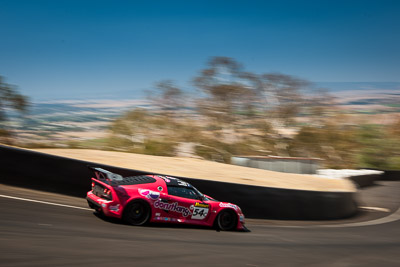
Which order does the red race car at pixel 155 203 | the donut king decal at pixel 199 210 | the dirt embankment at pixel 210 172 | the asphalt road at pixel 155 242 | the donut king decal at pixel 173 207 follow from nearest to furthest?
the asphalt road at pixel 155 242
the red race car at pixel 155 203
the donut king decal at pixel 173 207
the donut king decal at pixel 199 210
the dirt embankment at pixel 210 172

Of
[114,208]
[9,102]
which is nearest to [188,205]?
[114,208]

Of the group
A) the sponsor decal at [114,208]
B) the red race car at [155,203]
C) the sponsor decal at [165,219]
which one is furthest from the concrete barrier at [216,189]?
the sponsor decal at [114,208]

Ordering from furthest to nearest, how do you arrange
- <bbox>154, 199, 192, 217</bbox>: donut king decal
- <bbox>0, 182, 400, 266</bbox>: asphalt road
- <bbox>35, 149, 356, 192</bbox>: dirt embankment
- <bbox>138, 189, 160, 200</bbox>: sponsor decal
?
<bbox>35, 149, 356, 192</bbox>: dirt embankment, <bbox>154, 199, 192, 217</bbox>: donut king decal, <bbox>138, 189, 160, 200</bbox>: sponsor decal, <bbox>0, 182, 400, 266</bbox>: asphalt road

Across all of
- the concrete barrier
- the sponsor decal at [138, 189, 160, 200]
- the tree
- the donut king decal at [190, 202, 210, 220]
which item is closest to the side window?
the donut king decal at [190, 202, 210, 220]

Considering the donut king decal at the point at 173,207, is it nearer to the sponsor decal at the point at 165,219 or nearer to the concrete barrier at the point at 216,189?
the sponsor decal at the point at 165,219

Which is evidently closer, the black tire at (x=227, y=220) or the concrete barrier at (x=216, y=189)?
the black tire at (x=227, y=220)

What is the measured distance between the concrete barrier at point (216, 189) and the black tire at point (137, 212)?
2.82 metres

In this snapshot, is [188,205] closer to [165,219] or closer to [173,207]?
[173,207]

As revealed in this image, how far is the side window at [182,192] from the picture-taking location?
9633 millimetres

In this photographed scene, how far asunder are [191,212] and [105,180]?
2081 millimetres

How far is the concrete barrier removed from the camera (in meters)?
11.1

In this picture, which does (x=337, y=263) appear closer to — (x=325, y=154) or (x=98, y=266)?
(x=98, y=266)

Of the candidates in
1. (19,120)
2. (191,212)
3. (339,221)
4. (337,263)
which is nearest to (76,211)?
(191,212)

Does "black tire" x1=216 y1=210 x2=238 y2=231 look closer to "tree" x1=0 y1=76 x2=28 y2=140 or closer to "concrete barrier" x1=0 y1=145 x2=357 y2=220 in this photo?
"concrete barrier" x1=0 y1=145 x2=357 y2=220
